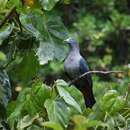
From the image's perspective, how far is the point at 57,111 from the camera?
1768 mm

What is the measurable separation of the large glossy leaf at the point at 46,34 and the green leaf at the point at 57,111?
17 centimetres

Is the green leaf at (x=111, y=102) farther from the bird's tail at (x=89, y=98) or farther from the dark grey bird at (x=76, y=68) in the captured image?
the dark grey bird at (x=76, y=68)

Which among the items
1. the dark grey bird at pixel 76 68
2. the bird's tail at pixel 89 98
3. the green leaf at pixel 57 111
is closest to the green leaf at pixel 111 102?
the green leaf at pixel 57 111

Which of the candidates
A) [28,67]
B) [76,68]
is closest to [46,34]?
[28,67]

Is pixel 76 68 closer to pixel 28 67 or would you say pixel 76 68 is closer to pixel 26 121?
pixel 28 67

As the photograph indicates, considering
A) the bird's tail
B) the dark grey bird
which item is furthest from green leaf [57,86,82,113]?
the dark grey bird

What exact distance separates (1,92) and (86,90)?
158 cm

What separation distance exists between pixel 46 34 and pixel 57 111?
31cm

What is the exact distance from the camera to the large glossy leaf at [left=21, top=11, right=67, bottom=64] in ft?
6.31

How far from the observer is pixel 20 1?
181cm

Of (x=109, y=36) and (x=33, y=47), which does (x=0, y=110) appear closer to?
(x=33, y=47)

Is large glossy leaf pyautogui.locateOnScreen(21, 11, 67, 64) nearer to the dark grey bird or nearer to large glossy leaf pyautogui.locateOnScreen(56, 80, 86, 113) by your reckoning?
large glossy leaf pyautogui.locateOnScreen(56, 80, 86, 113)

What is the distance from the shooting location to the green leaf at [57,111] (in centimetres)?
175

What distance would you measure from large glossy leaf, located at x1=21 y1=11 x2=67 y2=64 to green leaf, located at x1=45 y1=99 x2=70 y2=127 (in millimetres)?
173
